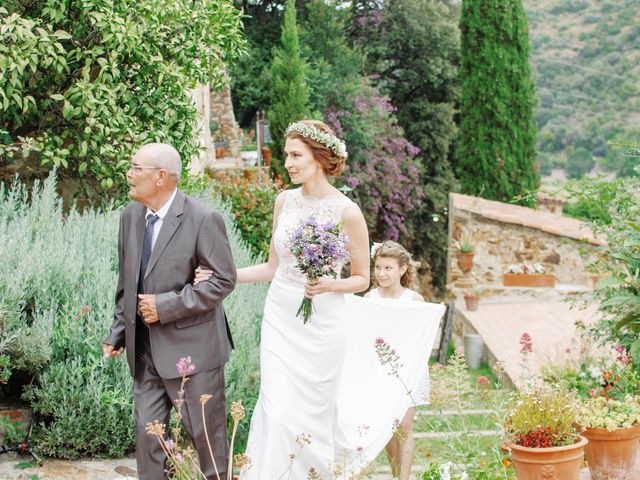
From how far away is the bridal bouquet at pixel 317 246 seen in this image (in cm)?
406

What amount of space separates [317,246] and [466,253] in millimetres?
11175

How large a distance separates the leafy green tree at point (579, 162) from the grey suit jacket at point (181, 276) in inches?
1210

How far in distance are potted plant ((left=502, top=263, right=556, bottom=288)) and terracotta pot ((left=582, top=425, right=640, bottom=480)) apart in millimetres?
10985

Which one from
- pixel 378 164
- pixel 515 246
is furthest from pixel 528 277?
pixel 378 164

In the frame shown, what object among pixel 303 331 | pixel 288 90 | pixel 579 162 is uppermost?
pixel 288 90

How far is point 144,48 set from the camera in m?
7.30

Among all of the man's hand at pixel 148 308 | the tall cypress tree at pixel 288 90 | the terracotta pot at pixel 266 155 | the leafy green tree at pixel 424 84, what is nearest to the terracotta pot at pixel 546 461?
the man's hand at pixel 148 308

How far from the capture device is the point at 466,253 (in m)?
14.9

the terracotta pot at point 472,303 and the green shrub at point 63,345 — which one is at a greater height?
the green shrub at point 63,345

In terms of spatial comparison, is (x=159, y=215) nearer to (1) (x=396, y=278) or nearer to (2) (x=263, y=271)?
(2) (x=263, y=271)

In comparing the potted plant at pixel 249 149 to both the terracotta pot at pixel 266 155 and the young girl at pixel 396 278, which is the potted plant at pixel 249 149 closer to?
the terracotta pot at pixel 266 155

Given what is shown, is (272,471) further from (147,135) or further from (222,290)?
(147,135)

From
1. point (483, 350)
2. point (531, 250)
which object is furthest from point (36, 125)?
point (531, 250)

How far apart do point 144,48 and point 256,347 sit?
9.38ft
